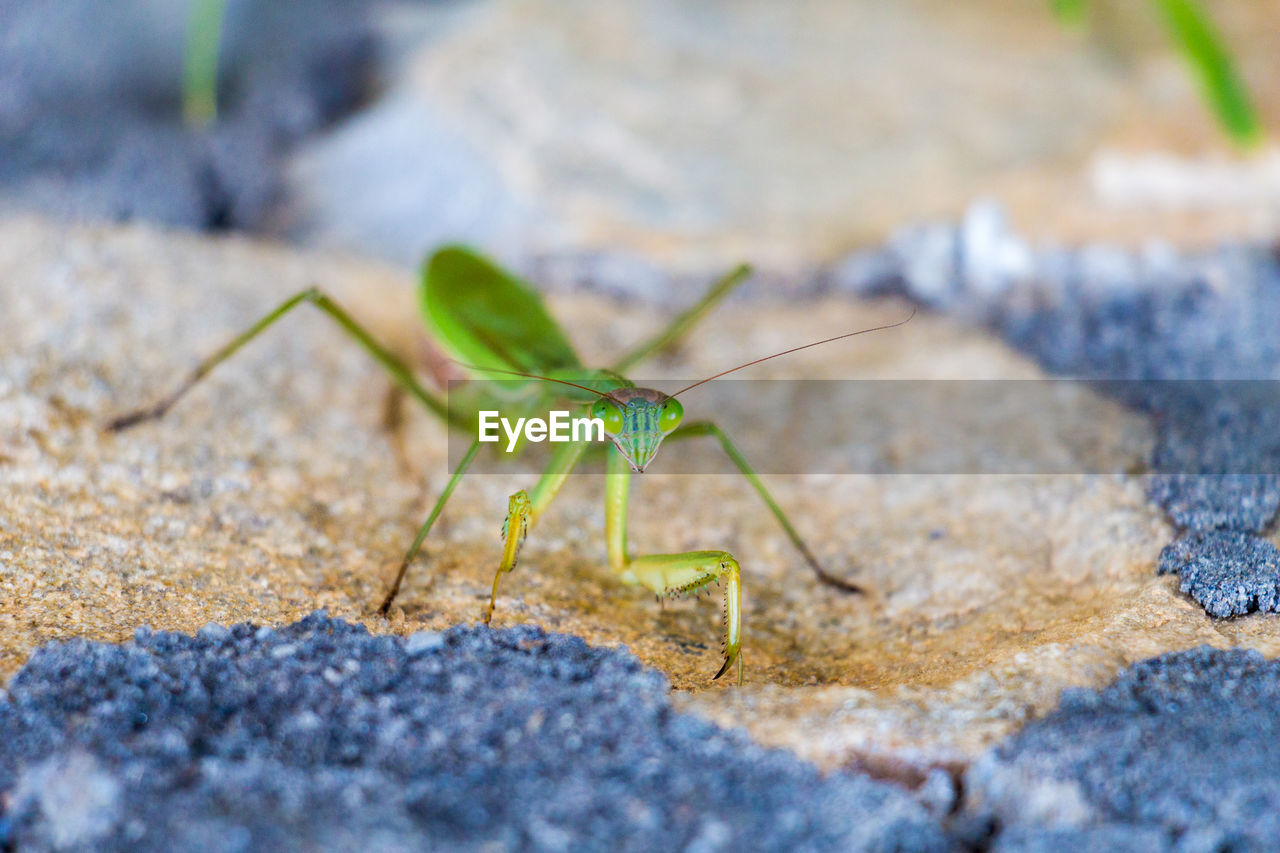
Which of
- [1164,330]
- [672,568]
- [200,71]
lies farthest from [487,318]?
[200,71]

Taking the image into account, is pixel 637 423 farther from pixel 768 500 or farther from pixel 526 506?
pixel 768 500

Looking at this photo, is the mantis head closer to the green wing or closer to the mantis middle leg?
the mantis middle leg

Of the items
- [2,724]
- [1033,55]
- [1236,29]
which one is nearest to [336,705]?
[2,724]

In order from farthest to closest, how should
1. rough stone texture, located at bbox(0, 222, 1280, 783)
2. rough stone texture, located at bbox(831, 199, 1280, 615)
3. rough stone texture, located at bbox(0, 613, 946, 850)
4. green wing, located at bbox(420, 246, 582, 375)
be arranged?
1. green wing, located at bbox(420, 246, 582, 375)
2. rough stone texture, located at bbox(831, 199, 1280, 615)
3. rough stone texture, located at bbox(0, 222, 1280, 783)
4. rough stone texture, located at bbox(0, 613, 946, 850)

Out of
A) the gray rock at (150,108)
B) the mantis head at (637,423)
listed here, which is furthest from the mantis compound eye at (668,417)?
the gray rock at (150,108)

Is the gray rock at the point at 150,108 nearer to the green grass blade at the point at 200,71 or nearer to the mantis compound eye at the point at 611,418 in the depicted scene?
the green grass blade at the point at 200,71

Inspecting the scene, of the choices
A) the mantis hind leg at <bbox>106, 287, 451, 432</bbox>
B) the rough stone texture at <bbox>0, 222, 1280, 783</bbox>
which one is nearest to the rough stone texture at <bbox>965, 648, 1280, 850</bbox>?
the rough stone texture at <bbox>0, 222, 1280, 783</bbox>
